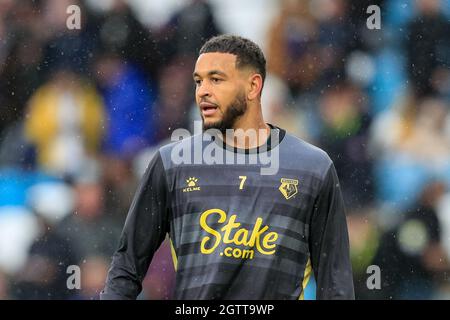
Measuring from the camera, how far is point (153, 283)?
221 inches

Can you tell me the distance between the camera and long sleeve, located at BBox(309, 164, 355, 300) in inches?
138

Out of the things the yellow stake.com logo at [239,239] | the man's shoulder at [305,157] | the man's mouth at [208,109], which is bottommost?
the yellow stake.com logo at [239,239]

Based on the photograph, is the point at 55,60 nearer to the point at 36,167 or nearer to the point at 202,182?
the point at 36,167

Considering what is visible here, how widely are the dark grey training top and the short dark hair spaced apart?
1.14 ft

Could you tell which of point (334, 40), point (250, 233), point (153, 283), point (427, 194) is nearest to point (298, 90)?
point (334, 40)

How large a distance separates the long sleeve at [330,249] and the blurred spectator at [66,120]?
8.75 ft

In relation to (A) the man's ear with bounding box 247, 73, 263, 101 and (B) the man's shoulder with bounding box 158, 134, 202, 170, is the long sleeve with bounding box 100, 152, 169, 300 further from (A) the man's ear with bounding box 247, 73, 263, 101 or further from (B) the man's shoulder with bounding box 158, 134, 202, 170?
(A) the man's ear with bounding box 247, 73, 263, 101
